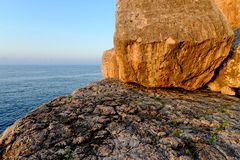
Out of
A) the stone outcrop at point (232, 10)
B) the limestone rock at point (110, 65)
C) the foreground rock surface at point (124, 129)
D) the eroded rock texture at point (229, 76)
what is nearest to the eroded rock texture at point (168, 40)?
the eroded rock texture at point (229, 76)

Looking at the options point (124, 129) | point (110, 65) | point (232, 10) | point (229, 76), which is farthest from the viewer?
point (232, 10)

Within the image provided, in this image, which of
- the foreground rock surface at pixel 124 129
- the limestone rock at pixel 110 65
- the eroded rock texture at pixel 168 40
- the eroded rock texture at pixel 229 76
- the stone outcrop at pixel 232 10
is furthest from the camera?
the stone outcrop at pixel 232 10

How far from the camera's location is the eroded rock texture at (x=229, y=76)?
13758 millimetres

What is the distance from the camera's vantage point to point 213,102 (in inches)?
488

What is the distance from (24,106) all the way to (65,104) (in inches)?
1975

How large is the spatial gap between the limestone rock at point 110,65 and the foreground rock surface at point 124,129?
638 cm

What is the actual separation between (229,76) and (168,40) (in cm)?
587

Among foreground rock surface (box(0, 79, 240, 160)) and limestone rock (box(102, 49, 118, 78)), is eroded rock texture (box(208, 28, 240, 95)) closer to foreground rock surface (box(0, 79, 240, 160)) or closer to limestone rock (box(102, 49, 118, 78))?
foreground rock surface (box(0, 79, 240, 160))

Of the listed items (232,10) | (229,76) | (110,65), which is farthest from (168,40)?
(232,10)

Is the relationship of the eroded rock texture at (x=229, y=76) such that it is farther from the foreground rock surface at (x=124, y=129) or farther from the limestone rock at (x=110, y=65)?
the limestone rock at (x=110, y=65)

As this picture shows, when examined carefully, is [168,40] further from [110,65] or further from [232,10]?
[232,10]

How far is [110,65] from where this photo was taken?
754 inches

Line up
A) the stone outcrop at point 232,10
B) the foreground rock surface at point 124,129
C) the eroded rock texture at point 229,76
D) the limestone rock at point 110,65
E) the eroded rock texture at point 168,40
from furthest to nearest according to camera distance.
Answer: the stone outcrop at point 232,10
the limestone rock at point 110,65
the eroded rock texture at point 229,76
the eroded rock texture at point 168,40
the foreground rock surface at point 124,129

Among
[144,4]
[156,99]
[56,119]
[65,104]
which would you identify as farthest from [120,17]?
[56,119]
